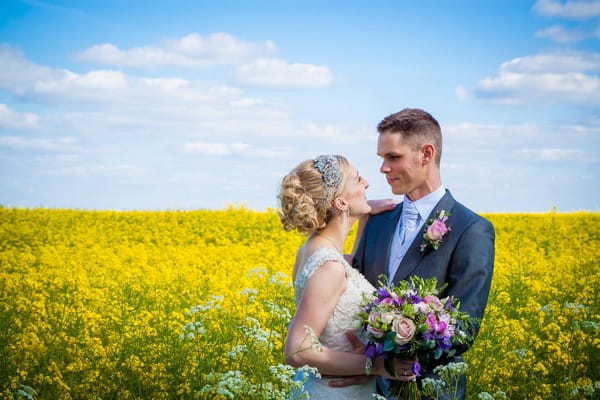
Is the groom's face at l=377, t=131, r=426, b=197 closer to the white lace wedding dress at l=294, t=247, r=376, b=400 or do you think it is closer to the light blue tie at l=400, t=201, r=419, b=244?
the light blue tie at l=400, t=201, r=419, b=244

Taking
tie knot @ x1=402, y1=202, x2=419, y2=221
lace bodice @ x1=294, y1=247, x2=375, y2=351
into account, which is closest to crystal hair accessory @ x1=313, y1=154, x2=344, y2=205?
lace bodice @ x1=294, y1=247, x2=375, y2=351

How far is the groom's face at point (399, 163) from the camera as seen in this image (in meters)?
3.94

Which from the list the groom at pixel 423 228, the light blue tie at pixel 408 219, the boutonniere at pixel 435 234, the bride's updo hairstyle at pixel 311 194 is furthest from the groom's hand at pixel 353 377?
the light blue tie at pixel 408 219

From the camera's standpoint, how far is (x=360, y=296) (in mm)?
3488

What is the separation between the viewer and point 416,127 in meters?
3.94

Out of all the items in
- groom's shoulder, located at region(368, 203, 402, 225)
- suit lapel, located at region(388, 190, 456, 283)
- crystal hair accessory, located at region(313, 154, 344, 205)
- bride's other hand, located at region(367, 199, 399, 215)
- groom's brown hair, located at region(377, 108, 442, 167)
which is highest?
groom's brown hair, located at region(377, 108, 442, 167)

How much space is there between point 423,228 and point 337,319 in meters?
0.93

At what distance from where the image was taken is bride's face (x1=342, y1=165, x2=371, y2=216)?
3.55 m

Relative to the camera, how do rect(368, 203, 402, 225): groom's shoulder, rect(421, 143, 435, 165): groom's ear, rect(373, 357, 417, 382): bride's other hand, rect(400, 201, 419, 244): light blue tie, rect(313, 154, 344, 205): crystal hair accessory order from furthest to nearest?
rect(368, 203, 402, 225): groom's shoulder < rect(400, 201, 419, 244): light blue tie < rect(421, 143, 435, 165): groom's ear < rect(313, 154, 344, 205): crystal hair accessory < rect(373, 357, 417, 382): bride's other hand

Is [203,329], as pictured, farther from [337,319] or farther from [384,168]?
[384,168]

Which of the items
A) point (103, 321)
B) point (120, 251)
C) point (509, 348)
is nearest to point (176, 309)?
point (103, 321)

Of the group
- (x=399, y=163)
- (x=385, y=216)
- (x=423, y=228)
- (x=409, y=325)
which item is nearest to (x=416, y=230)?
(x=423, y=228)

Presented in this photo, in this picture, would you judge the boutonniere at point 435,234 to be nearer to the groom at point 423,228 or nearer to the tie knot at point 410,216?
the groom at point 423,228

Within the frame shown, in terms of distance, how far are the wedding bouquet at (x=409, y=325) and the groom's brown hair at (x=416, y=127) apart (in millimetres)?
1078
